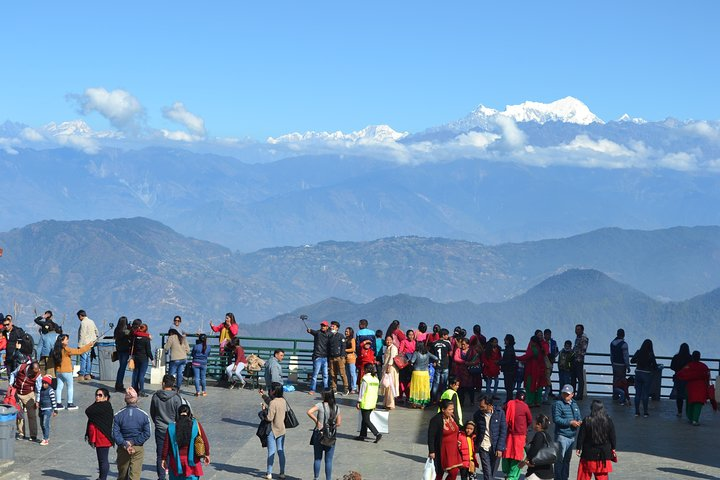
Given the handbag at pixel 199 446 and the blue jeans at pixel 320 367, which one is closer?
the handbag at pixel 199 446

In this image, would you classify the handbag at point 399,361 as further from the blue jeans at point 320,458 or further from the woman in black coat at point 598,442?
the woman in black coat at point 598,442

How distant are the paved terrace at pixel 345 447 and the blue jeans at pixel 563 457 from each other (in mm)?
1182

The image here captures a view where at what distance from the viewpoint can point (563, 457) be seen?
48.3 ft

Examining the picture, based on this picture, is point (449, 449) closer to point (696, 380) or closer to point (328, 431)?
point (328, 431)

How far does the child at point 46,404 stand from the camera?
17.0 metres

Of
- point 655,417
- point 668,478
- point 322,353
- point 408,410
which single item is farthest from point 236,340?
point 668,478

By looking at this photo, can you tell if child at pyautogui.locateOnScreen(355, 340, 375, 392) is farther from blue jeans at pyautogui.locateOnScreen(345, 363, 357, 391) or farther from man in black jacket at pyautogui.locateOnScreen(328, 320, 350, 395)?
blue jeans at pyautogui.locateOnScreen(345, 363, 357, 391)

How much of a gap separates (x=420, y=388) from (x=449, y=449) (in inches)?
304

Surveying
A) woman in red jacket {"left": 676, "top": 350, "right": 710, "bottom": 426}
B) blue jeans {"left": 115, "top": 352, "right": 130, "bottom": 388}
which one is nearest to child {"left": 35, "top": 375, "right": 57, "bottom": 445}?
blue jeans {"left": 115, "top": 352, "right": 130, "bottom": 388}

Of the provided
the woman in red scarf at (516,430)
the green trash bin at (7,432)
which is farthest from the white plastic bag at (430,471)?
the green trash bin at (7,432)

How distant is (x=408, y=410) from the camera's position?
21.0 meters

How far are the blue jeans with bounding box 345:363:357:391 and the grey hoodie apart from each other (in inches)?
338

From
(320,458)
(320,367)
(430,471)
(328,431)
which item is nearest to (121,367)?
(320,367)

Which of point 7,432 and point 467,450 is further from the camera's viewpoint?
point 7,432
